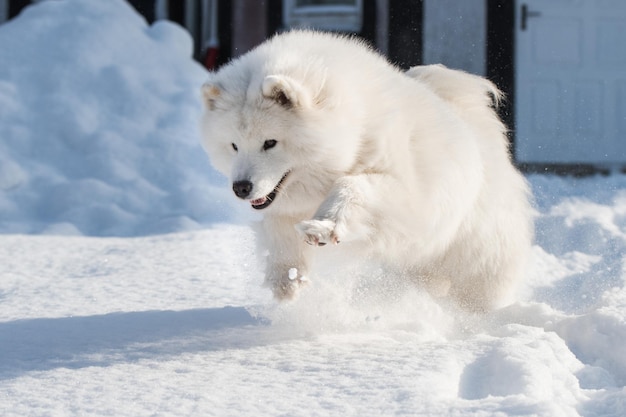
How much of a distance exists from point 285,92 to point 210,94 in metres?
0.36

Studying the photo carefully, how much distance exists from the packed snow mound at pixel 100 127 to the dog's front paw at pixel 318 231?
3299 mm

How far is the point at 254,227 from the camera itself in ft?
12.3

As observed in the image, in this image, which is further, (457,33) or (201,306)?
(457,33)

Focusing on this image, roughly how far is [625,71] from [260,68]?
7678 mm

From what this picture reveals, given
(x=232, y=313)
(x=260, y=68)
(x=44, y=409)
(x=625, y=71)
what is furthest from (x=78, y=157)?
(x=625, y=71)

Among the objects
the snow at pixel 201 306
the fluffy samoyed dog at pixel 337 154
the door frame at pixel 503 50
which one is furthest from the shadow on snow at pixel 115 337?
the door frame at pixel 503 50

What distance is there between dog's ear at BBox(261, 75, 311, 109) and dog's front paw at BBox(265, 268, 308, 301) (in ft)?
2.10

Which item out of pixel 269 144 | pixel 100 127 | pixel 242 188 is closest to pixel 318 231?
pixel 242 188

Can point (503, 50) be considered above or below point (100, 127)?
above

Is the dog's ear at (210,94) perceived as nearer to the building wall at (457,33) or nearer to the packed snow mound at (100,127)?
the packed snow mound at (100,127)

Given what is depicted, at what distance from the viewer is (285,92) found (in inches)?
127

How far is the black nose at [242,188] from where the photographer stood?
317 centimetres

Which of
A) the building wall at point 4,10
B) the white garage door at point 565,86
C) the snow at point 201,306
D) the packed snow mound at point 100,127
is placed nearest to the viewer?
the snow at point 201,306

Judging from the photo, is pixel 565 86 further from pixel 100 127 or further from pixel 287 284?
pixel 287 284
